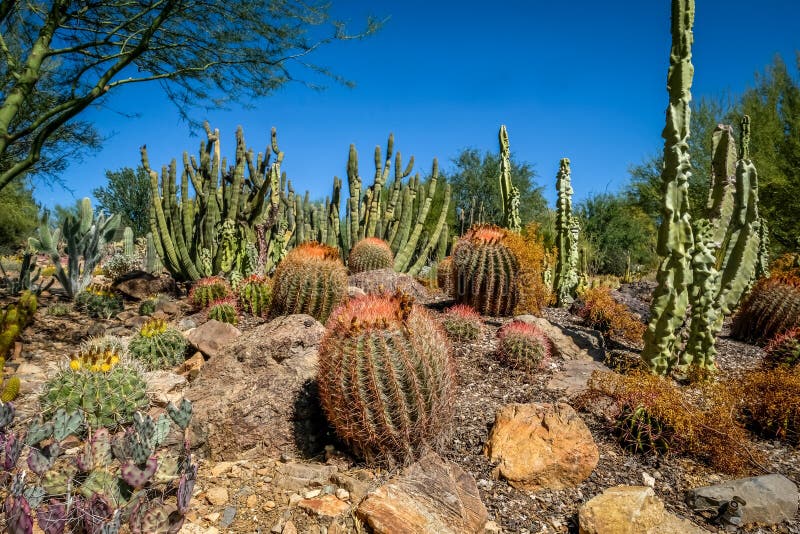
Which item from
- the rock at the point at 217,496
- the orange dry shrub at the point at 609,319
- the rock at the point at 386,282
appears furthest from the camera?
the rock at the point at 386,282

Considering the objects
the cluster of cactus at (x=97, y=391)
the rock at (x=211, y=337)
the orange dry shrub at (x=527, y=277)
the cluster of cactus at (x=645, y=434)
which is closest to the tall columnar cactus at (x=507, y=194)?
the orange dry shrub at (x=527, y=277)

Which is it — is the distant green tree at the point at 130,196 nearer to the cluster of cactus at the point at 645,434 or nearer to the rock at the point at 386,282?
the rock at the point at 386,282

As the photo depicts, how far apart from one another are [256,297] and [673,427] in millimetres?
5860

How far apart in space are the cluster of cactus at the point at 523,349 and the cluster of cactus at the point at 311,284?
245 cm

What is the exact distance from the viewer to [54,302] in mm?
9828

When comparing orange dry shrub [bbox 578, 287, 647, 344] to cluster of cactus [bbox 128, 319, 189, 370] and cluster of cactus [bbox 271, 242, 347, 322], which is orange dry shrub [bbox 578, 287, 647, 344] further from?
cluster of cactus [bbox 128, 319, 189, 370]

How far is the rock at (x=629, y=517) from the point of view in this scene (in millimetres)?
2918

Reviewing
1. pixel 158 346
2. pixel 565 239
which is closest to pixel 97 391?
pixel 158 346

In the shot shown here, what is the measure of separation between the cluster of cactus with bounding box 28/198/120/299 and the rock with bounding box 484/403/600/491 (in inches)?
369

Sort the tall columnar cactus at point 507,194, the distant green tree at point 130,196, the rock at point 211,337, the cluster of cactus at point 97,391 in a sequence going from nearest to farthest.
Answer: the cluster of cactus at point 97,391 < the rock at point 211,337 < the tall columnar cactus at point 507,194 < the distant green tree at point 130,196

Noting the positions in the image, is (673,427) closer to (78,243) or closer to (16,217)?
(78,243)

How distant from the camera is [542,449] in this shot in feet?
11.6

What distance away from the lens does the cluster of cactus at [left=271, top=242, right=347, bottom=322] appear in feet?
22.2

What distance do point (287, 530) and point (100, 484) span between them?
1.00 meters
